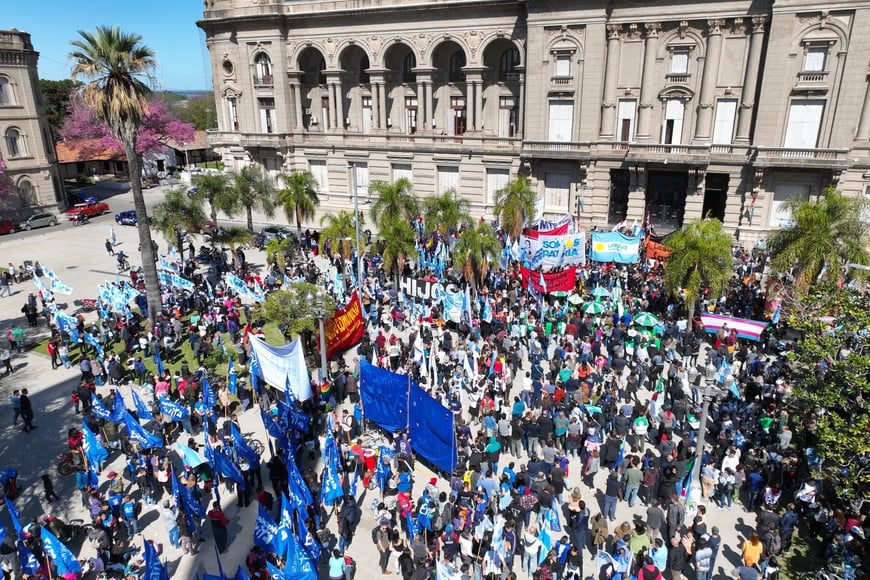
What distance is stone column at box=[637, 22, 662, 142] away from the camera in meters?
38.9

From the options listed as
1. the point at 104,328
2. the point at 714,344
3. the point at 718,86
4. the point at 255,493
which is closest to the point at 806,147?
the point at 718,86

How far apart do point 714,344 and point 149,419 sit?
20.9 meters

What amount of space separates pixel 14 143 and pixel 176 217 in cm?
2924

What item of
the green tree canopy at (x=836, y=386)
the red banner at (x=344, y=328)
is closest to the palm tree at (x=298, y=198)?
the red banner at (x=344, y=328)

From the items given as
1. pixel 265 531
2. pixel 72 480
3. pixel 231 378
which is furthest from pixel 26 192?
pixel 265 531

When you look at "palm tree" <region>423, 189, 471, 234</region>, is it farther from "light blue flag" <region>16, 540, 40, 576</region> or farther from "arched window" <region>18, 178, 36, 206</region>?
"arched window" <region>18, 178, 36, 206</region>

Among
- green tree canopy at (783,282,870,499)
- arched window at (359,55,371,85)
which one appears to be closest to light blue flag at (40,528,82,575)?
green tree canopy at (783,282,870,499)

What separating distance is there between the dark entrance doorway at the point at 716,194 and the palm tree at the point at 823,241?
15.7 meters

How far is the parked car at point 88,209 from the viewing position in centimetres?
5726

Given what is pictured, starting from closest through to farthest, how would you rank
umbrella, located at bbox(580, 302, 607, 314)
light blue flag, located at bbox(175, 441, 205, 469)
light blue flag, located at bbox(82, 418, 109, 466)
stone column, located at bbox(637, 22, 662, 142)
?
light blue flag, located at bbox(175, 441, 205, 469) < light blue flag, located at bbox(82, 418, 109, 466) < umbrella, located at bbox(580, 302, 607, 314) < stone column, located at bbox(637, 22, 662, 142)

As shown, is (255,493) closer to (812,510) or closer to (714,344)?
(812,510)

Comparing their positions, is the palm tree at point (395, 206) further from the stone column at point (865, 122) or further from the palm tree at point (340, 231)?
the stone column at point (865, 122)

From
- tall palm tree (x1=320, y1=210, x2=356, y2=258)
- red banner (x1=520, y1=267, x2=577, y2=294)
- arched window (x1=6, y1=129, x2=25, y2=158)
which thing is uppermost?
arched window (x1=6, y1=129, x2=25, y2=158)

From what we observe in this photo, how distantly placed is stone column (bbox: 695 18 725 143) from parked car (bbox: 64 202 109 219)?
2103 inches
